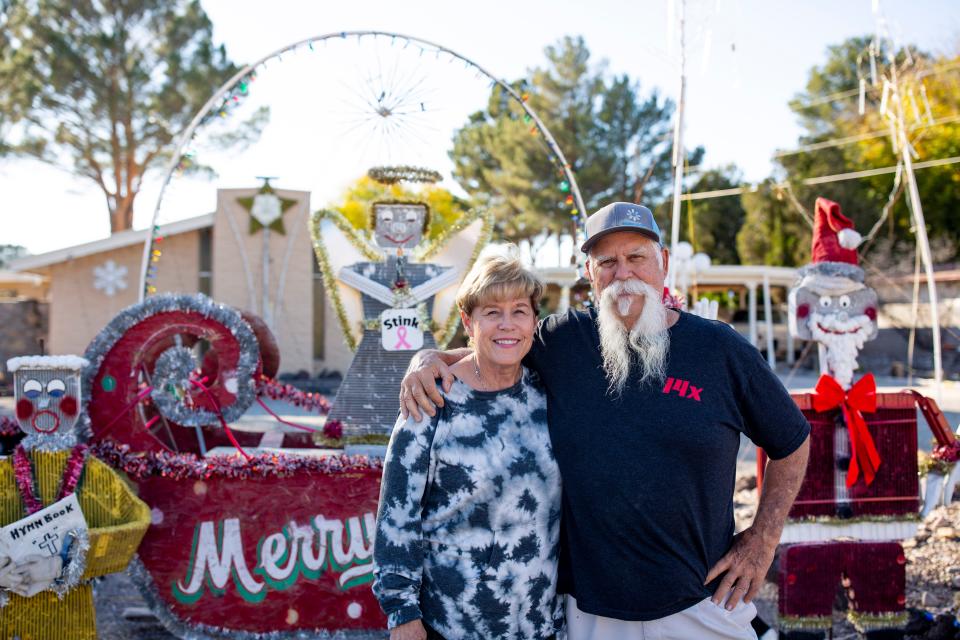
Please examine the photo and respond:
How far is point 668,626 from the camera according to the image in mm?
2055

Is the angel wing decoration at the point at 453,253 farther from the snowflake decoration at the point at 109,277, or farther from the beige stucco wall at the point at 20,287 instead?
the beige stucco wall at the point at 20,287

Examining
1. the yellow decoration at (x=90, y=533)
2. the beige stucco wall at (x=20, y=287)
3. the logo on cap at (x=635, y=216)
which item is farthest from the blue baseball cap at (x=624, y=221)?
the beige stucco wall at (x=20, y=287)

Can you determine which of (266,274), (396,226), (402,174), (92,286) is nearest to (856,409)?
(396,226)

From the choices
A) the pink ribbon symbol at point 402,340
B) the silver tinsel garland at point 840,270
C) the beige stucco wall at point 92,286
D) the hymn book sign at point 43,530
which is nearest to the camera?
the hymn book sign at point 43,530

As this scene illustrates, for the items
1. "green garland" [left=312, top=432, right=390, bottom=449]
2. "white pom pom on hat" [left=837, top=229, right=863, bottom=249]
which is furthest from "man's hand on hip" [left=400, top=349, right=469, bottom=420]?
"white pom pom on hat" [left=837, top=229, right=863, bottom=249]

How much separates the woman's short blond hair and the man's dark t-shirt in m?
0.27

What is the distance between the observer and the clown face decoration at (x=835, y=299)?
397 cm

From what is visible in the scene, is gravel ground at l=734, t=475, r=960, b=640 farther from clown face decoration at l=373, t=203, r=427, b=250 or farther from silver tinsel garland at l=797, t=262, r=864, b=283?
clown face decoration at l=373, t=203, r=427, b=250

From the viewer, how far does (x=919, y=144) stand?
22.3 m

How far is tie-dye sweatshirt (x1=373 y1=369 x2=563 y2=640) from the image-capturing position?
198cm

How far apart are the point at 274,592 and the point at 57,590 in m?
0.97

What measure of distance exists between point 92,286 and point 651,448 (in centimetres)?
1637

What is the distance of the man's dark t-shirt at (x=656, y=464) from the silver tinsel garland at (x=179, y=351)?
7.87 ft

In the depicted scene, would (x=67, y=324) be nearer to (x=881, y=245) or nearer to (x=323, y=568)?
(x=323, y=568)
